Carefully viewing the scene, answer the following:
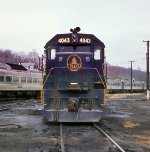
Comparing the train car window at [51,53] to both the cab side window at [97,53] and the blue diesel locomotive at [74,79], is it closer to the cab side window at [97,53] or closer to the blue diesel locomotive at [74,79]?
the blue diesel locomotive at [74,79]

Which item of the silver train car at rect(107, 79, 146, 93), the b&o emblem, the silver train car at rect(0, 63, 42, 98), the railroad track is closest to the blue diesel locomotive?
the b&o emblem

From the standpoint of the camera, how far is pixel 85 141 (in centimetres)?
1020

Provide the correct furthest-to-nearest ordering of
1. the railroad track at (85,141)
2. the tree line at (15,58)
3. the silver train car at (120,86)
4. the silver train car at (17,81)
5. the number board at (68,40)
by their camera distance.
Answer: the tree line at (15,58) → the silver train car at (120,86) → the silver train car at (17,81) → the number board at (68,40) → the railroad track at (85,141)

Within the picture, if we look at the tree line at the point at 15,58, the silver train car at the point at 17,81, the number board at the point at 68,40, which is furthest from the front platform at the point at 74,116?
the tree line at the point at 15,58

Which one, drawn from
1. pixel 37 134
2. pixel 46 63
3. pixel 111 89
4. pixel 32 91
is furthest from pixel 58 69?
pixel 111 89

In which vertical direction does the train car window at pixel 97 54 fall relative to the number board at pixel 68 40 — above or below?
below

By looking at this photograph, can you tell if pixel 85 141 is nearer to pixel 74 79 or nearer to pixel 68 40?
pixel 74 79

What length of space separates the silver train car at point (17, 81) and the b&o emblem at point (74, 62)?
20.3 m

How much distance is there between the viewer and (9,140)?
33.4 ft

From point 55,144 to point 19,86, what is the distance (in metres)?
28.4

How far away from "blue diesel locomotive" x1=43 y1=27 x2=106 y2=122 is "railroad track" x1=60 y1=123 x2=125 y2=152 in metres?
0.93

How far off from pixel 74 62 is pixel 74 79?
67 centimetres

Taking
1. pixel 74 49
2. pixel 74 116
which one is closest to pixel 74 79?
pixel 74 49

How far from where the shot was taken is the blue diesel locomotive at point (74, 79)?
13789mm
